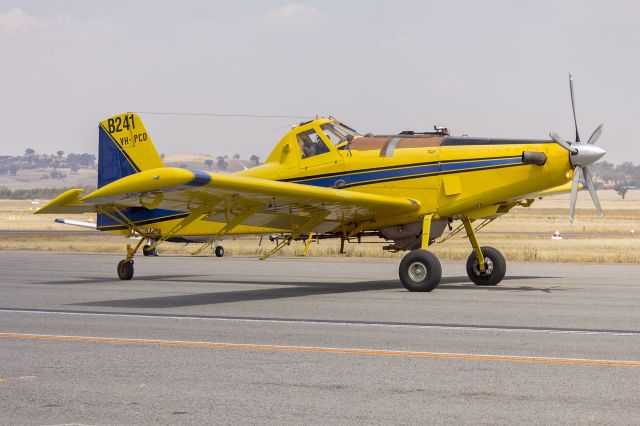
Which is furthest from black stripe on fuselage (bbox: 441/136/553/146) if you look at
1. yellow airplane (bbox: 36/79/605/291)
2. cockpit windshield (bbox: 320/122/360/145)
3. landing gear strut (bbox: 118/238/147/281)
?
landing gear strut (bbox: 118/238/147/281)

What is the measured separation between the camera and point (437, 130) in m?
18.7

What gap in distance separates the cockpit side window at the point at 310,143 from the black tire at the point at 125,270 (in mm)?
4872

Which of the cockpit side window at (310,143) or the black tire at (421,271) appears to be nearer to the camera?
the black tire at (421,271)

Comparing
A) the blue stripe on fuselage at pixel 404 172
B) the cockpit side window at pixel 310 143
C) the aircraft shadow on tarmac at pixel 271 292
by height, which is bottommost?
the aircraft shadow on tarmac at pixel 271 292

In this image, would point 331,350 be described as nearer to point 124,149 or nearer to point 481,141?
point 481,141

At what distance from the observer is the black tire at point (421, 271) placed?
55.8ft

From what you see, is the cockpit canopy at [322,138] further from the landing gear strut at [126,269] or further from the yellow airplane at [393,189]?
the landing gear strut at [126,269]

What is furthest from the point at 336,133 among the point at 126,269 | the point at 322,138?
the point at 126,269

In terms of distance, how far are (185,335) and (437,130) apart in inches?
350

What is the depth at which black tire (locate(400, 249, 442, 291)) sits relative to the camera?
55.8ft

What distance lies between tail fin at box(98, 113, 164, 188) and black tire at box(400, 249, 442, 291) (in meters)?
7.58

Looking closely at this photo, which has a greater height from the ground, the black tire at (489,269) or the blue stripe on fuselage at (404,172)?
the blue stripe on fuselage at (404,172)

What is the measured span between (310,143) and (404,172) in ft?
6.63

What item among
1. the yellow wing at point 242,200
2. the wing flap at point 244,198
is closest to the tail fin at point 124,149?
the yellow wing at point 242,200
